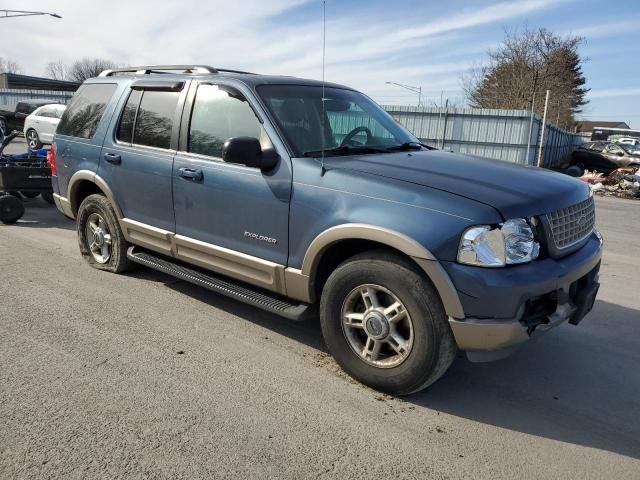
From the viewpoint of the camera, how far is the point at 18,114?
22656mm

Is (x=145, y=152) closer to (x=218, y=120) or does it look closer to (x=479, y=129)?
(x=218, y=120)

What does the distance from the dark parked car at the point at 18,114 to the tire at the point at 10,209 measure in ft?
56.3

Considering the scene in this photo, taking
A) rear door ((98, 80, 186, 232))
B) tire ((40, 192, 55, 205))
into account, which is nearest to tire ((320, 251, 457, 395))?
rear door ((98, 80, 186, 232))

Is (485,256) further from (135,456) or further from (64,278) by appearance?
(64,278)

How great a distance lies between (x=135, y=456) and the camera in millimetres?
2646

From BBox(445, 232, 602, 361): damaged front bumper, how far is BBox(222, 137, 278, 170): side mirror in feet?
4.81

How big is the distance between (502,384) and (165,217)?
2.94 metres

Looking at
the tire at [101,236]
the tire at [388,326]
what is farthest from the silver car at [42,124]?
the tire at [388,326]

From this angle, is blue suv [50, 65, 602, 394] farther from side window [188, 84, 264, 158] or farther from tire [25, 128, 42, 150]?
tire [25, 128, 42, 150]

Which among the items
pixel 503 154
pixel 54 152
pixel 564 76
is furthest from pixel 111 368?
pixel 564 76

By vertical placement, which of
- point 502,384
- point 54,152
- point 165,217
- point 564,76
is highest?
point 564,76

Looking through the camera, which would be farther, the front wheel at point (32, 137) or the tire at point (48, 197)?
the front wheel at point (32, 137)

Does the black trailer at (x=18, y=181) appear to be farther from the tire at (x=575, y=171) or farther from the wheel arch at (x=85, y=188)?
the tire at (x=575, y=171)

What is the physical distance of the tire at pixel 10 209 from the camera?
7660mm
